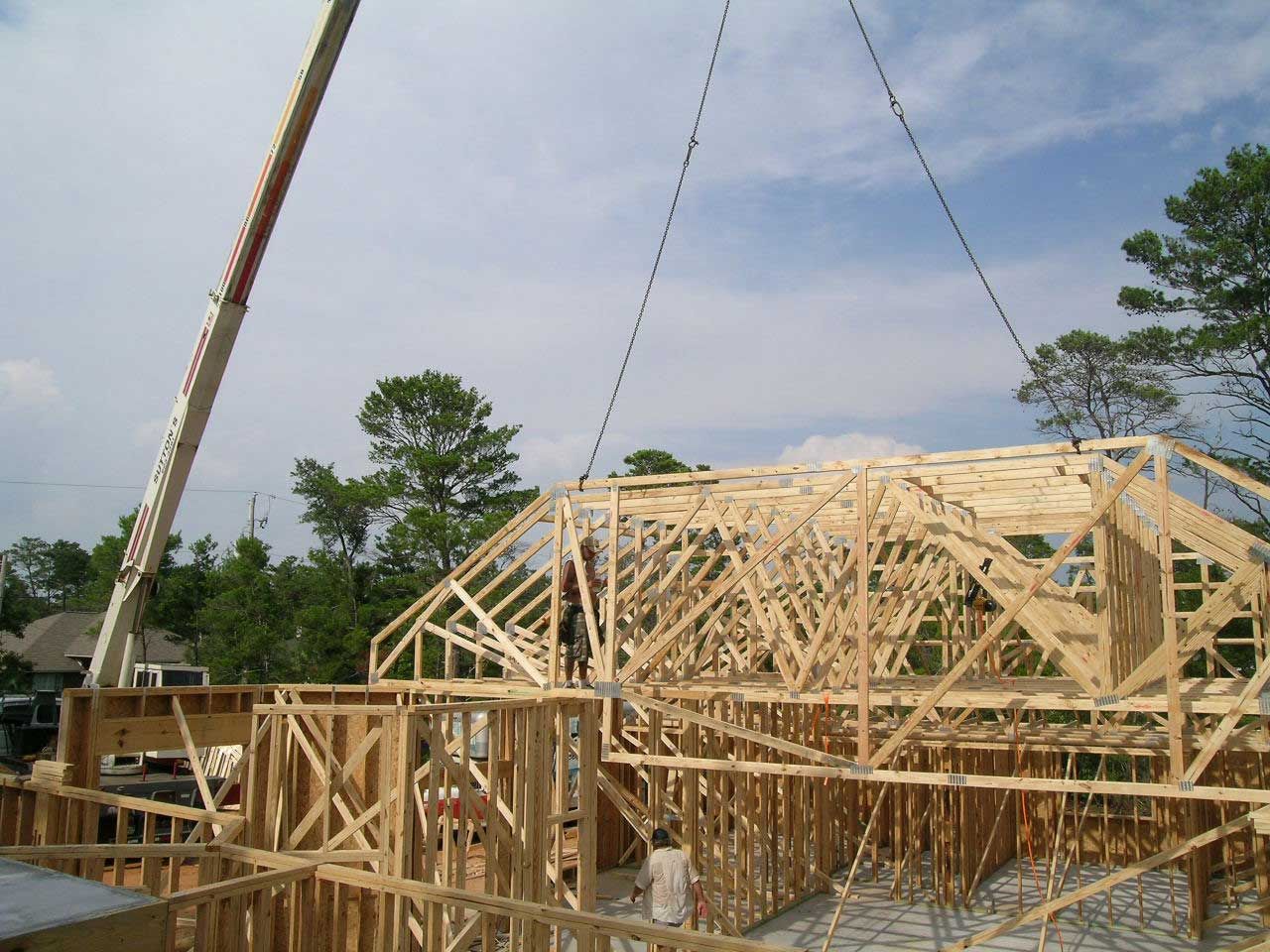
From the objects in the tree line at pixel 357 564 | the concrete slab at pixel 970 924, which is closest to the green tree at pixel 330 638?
the tree line at pixel 357 564

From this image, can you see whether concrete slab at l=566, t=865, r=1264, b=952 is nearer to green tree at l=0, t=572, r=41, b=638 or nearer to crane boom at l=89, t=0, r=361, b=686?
crane boom at l=89, t=0, r=361, b=686

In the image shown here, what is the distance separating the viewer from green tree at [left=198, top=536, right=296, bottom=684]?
108 feet

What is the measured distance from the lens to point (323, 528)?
136 ft

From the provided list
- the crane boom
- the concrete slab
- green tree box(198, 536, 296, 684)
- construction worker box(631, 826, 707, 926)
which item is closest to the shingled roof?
green tree box(198, 536, 296, 684)

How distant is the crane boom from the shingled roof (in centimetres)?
2929

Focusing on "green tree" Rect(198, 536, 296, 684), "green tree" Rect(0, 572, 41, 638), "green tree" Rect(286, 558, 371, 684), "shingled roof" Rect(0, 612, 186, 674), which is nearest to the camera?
"green tree" Rect(286, 558, 371, 684)

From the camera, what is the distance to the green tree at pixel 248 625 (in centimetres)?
3294

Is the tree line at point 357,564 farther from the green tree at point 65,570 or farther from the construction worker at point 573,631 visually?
the green tree at point 65,570

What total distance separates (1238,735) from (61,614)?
4818 cm

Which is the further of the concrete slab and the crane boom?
the concrete slab

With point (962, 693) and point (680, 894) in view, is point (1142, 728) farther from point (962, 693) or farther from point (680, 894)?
point (680, 894)

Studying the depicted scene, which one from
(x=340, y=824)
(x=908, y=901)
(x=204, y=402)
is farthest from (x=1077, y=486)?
(x=204, y=402)

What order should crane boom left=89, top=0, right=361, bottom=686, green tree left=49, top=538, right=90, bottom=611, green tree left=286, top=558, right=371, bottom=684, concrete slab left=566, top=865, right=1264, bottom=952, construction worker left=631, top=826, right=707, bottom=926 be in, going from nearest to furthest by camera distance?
construction worker left=631, top=826, right=707, bottom=926 → crane boom left=89, top=0, right=361, bottom=686 → concrete slab left=566, top=865, right=1264, bottom=952 → green tree left=286, top=558, right=371, bottom=684 → green tree left=49, top=538, right=90, bottom=611

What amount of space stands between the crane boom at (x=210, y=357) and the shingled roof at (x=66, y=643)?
29.3m
